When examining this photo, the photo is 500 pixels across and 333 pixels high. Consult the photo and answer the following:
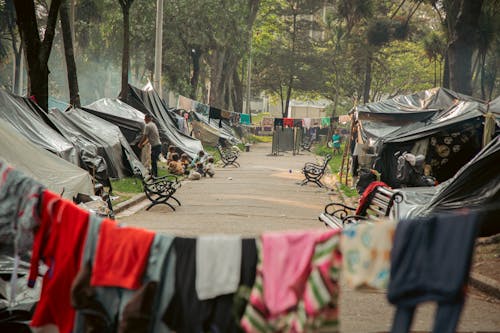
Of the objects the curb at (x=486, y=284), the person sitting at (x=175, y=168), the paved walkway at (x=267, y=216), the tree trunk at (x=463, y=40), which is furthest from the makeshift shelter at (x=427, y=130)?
the curb at (x=486, y=284)

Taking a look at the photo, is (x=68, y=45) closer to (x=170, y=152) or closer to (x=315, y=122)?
(x=170, y=152)

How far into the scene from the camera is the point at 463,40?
73.8 ft

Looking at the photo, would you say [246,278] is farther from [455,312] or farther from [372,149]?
[372,149]

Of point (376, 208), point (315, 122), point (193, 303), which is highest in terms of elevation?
point (193, 303)

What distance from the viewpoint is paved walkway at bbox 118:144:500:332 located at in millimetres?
7805

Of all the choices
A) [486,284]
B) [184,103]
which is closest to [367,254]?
[486,284]

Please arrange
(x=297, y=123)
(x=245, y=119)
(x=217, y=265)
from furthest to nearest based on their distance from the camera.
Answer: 1. (x=297, y=123)
2. (x=245, y=119)
3. (x=217, y=265)

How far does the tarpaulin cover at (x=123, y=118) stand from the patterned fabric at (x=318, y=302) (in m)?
18.0

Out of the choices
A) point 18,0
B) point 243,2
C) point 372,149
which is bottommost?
point 372,149

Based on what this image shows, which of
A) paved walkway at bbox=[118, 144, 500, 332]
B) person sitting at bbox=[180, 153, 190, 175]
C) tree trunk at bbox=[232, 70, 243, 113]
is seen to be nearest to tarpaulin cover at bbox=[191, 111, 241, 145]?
paved walkway at bbox=[118, 144, 500, 332]

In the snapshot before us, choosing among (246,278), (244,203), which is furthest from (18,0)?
(246,278)

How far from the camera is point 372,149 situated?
2056 centimetres

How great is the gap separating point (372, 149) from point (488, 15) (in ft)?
38.8

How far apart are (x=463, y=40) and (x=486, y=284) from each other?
14.7 meters
